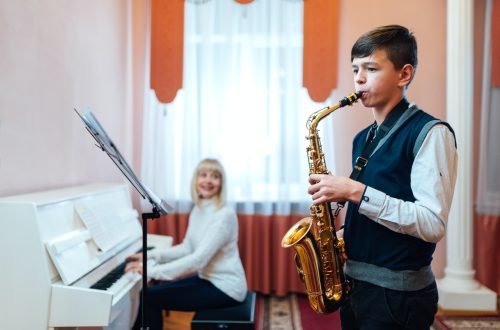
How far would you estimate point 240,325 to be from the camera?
7.48 ft

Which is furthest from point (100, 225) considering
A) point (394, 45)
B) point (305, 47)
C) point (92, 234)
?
point (305, 47)

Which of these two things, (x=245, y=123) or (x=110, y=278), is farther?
(x=245, y=123)

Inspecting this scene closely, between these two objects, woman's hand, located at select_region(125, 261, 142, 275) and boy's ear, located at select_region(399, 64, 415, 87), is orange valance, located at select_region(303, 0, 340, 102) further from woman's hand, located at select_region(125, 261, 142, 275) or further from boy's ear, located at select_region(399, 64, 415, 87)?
boy's ear, located at select_region(399, 64, 415, 87)

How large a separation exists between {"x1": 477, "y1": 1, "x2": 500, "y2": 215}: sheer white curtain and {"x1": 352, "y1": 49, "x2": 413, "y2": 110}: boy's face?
2.58 m

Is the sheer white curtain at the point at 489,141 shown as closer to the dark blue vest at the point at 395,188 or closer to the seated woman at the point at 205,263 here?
the seated woman at the point at 205,263

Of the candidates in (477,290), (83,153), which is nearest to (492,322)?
(477,290)

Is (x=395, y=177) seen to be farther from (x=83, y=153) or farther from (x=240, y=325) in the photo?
(x=83, y=153)

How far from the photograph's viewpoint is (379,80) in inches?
50.4

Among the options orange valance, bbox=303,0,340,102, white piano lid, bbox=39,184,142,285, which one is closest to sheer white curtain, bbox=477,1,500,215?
orange valance, bbox=303,0,340,102

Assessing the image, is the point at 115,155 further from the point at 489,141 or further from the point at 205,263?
the point at 489,141

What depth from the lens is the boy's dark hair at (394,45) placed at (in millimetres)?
1274

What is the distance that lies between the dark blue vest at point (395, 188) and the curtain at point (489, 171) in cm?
259

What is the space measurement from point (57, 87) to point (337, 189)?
76.5 inches

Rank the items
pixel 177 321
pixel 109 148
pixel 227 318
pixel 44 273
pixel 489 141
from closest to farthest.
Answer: pixel 109 148
pixel 44 273
pixel 227 318
pixel 177 321
pixel 489 141
